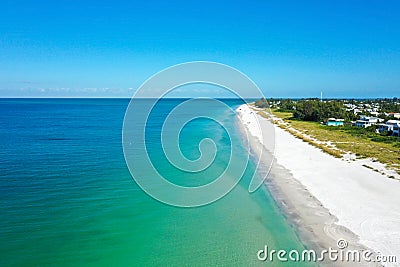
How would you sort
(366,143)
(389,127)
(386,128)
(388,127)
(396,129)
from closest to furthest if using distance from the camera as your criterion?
(366,143)
(396,129)
(389,127)
(388,127)
(386,128)

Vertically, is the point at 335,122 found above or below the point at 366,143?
above

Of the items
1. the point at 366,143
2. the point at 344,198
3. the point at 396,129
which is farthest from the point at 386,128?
the point at 344,198

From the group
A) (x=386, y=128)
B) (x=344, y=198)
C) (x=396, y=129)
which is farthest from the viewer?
(x=386, y=128)

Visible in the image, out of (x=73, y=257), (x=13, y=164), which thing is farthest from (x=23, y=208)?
(x=13, y=164)

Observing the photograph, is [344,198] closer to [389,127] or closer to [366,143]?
[366,143]

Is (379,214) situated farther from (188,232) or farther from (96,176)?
(96,176)

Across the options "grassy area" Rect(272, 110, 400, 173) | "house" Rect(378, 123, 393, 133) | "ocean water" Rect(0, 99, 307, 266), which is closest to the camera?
"ocean water" Rect(0, 99, 307, 266)

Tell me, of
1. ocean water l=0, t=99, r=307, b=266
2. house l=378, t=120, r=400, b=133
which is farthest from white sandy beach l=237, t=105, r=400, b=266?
house l=378, t=120, r=400, b=133

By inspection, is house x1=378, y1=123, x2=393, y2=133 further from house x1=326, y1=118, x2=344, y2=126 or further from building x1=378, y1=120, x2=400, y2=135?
house x1=326, y1=118, x2=344, y2=126

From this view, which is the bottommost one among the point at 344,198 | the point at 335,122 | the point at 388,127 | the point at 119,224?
the point at 119,224
